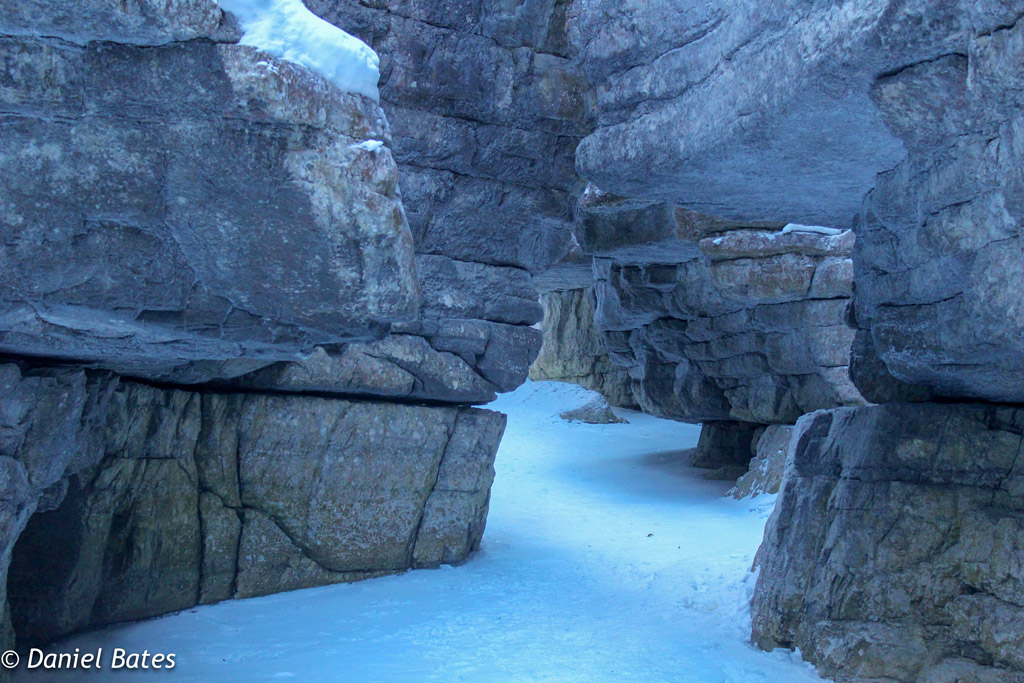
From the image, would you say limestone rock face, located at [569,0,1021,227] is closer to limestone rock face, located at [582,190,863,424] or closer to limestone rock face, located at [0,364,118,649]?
limestone rock face, located at [0,364,118,649]

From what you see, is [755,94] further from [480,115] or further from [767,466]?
[767,466]

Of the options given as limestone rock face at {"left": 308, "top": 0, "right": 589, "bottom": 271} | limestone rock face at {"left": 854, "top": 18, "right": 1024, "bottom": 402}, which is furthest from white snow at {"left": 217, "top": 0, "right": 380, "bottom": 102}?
limestone rock face at {"left": 308, "top": 0, "right": 589, "bottom": 271}

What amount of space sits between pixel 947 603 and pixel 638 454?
25.7ft

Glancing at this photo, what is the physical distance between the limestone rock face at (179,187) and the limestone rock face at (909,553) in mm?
2592

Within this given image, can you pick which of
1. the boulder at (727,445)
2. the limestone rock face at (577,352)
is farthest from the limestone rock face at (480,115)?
the limestone rock face at (577,352)

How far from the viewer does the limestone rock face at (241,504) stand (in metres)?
4.25

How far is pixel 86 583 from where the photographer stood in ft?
14.2

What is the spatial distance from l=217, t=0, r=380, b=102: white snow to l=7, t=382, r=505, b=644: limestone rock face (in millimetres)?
2425

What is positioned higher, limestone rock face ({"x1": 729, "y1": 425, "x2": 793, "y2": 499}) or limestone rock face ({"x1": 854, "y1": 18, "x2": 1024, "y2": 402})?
limestone rock face ({"x1": 854, "y1": 18, "x2": 1024, "y2": 402})

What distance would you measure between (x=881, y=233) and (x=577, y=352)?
12552 millimetres

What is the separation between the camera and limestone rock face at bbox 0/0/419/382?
242cm

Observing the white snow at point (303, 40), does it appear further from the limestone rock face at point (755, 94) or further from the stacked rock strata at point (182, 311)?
the limestone rock face at point (755, 94)

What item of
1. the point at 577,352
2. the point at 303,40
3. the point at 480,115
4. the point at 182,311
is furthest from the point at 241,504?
the point at 577,352

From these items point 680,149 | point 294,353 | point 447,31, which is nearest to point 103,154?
point 294,353
